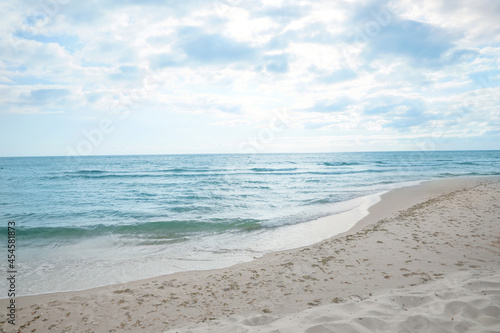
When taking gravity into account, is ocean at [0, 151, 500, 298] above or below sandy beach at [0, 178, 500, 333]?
below

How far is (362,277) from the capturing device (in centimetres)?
548

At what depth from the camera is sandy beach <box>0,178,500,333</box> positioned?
3.69 metres

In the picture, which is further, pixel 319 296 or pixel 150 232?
pixel 150 232

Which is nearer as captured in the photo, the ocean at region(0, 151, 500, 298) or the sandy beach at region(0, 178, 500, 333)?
the sandy beach at region(0, 178, 500, 333)

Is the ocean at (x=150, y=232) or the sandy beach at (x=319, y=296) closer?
the sandy beach at (x=319, y=296)

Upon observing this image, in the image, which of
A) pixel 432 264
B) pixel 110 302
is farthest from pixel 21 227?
pixel 432 264

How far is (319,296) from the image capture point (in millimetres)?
4816

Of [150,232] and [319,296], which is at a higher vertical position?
[319,296]

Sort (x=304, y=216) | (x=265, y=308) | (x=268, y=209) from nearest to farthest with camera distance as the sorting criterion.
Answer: (x=265, y=308)
(x=304, y=216)
(x=268, y=209)

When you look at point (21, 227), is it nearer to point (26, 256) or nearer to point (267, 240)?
point (26, 256)

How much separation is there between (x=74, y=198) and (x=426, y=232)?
22482 millimetres

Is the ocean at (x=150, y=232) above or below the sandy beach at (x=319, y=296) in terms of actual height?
below

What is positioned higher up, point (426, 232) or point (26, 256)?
point (426, 232)

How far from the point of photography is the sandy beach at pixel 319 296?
12.1 ft
